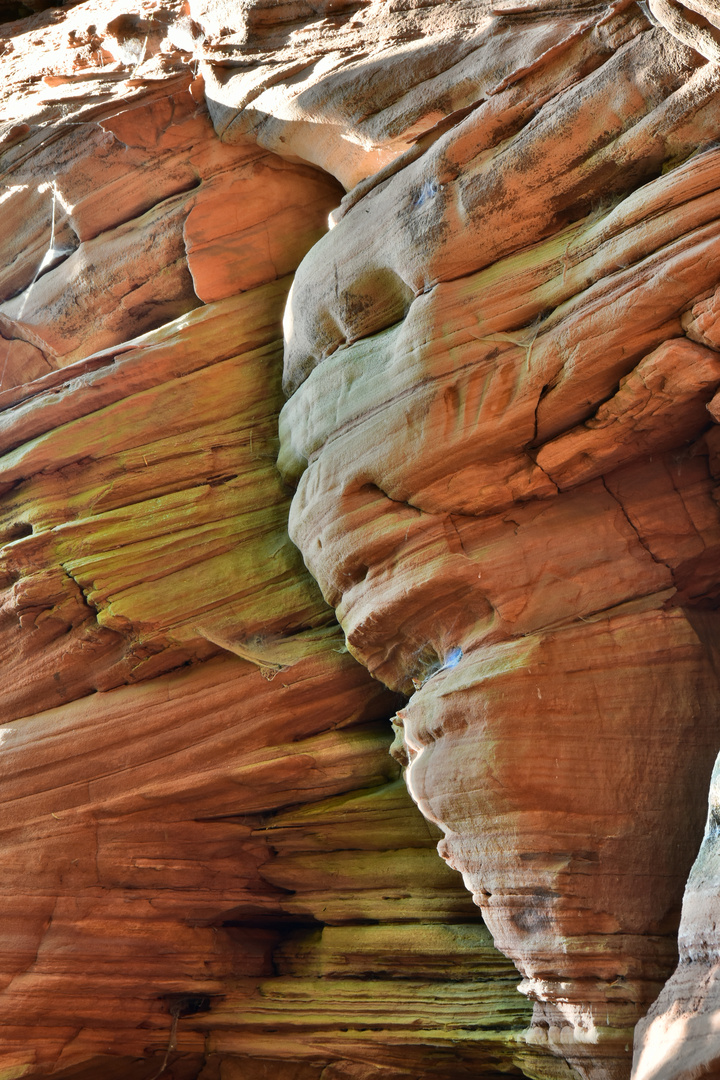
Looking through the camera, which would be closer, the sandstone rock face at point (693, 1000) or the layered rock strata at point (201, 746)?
the sandstone rock face at point (693, 1000)

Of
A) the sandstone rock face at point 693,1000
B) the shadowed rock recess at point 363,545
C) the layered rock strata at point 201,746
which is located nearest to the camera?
the sandstone rock face at point 693,1000

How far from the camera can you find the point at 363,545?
6.83 m

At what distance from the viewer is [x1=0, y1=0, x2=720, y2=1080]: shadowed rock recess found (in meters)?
5.83

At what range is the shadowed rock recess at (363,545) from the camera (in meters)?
5.83

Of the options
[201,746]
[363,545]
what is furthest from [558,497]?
[201,746]

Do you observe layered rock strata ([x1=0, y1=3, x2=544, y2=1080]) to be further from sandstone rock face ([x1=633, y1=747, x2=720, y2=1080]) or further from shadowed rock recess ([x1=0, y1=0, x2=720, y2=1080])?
sandstone rock face ([x1=633, y1=747, x2=720, y2=1080])

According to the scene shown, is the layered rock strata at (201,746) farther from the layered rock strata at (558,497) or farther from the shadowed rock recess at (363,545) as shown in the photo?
the layered rock strata at (558,497)

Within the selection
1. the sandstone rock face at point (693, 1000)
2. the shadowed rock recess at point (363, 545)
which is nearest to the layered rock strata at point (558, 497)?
the shadowed rock recess at point (363, 545)

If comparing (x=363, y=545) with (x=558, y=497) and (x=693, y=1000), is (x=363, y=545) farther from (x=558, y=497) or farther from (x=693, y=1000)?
(x=693, y=1000)

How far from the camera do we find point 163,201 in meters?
9.63

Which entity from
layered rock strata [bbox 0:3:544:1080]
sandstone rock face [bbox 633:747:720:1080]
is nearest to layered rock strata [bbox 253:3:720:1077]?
sandstone rock face [bbox 633:747:720:1080]

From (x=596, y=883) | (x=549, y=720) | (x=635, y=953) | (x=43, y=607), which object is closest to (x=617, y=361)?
(x=549, y=720)

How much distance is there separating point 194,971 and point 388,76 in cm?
783

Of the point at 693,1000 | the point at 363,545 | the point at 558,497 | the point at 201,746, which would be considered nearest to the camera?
the point at 693,1000
